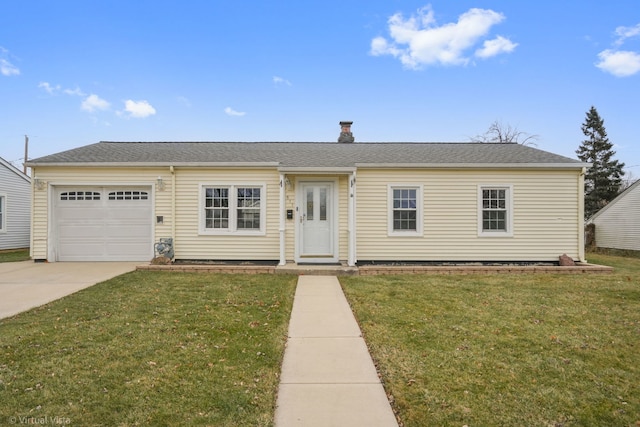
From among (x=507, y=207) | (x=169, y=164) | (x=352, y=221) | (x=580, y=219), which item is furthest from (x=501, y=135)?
(x=169, y=164)

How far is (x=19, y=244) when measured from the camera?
15.9 meters

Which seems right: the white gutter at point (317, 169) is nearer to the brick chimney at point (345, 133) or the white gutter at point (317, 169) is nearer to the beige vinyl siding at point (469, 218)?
the beige vinyl siding at point (469, 218)

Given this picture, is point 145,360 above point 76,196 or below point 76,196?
below

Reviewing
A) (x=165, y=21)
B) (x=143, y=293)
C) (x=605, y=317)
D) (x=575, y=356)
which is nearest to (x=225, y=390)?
(x=575, y=356)

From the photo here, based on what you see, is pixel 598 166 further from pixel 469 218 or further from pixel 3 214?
pixel 3 214

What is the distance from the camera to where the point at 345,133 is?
13344 mm

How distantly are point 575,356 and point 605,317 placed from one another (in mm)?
2066

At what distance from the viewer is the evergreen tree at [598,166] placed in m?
25.2

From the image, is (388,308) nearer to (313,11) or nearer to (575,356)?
(575,356)

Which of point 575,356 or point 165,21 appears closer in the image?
point 575,356

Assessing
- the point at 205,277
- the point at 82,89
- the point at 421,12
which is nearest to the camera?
the point at 205,277

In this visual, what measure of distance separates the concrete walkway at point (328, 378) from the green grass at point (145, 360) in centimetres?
16

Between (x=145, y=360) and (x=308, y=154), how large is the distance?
332 inches

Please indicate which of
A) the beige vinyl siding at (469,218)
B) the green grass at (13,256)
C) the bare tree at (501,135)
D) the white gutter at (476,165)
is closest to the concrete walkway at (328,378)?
the beige vinyl siding at (469,218)
